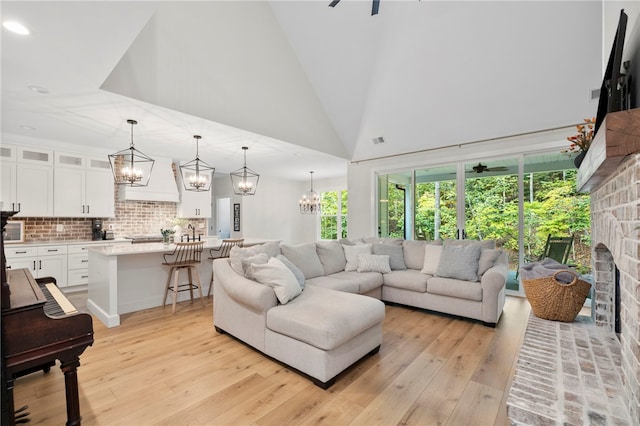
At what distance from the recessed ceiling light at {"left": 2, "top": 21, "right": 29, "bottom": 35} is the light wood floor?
260 cm

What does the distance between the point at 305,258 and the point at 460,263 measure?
1931 millimetres

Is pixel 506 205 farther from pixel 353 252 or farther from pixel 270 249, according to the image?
pixel 270 249

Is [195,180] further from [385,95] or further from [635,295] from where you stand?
[635,295]

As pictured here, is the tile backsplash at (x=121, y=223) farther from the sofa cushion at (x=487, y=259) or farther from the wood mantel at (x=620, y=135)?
the wood mantel at (x=620, y=135)

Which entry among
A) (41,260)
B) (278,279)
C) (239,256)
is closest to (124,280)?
(239,256)

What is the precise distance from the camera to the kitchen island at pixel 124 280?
3.44 meters

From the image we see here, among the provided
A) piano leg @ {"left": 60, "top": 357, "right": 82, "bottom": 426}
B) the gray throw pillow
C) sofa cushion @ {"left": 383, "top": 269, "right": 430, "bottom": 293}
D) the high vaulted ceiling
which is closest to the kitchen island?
the high vaulted ceiling

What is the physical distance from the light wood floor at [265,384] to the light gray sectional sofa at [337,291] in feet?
0.55

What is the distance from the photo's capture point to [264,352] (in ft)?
8.43

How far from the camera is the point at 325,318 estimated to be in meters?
2.19

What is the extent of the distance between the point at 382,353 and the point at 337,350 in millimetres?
690

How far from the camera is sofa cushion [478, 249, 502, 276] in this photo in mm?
3670

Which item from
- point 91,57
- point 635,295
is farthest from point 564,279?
point 91,57

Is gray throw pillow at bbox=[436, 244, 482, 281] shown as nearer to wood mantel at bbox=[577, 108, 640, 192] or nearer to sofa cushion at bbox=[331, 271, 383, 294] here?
sofa cushion at bbox=[331, 271, 383, 294]
